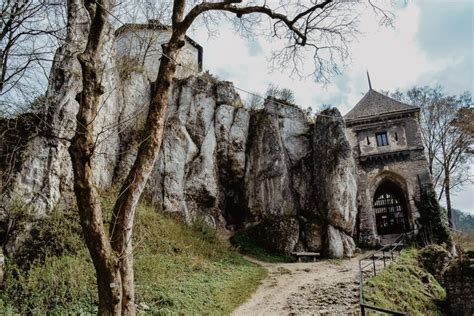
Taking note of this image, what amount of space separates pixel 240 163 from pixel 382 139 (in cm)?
961

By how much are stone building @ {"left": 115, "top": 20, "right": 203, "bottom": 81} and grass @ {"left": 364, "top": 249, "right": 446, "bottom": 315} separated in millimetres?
10765

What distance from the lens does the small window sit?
2191cm

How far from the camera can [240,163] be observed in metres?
18.7

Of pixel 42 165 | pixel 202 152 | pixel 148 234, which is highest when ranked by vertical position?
pixel 202 152

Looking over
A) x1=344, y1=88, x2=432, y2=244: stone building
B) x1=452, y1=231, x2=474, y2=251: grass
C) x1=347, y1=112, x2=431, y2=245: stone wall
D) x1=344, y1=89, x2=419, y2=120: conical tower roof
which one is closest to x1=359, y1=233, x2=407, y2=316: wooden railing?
x1=344, y1=88, x2=432, y2=244: stone building

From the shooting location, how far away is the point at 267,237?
16.1 m

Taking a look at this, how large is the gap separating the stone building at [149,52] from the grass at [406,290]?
10765 millimetres

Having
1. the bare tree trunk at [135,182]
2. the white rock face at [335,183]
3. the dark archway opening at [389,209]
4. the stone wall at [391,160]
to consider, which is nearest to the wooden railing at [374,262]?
the white rock face at [335,183]

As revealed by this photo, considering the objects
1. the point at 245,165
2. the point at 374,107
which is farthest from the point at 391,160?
the point at 245,165

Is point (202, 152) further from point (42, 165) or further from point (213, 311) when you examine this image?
point (213, 311)

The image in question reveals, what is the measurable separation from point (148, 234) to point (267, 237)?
6.27 metres

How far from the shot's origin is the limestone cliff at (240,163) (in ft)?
50.6

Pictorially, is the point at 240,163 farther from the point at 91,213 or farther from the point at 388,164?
the point at 91,213

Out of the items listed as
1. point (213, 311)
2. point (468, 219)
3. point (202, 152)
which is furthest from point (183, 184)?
point (468, 219)
